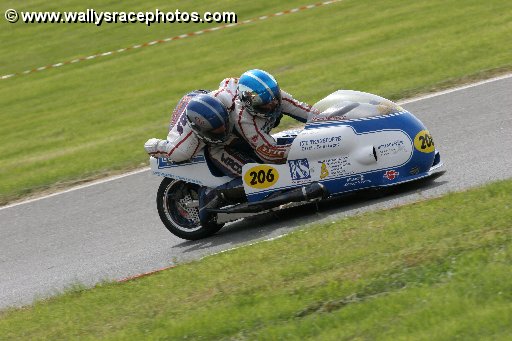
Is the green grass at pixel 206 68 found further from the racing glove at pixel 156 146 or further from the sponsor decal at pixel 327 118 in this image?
the sponsor decal at pixel 327 118

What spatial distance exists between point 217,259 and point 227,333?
5.94 ft

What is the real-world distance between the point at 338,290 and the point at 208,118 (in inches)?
125

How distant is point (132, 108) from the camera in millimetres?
16688

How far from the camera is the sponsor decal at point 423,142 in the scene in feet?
28.5

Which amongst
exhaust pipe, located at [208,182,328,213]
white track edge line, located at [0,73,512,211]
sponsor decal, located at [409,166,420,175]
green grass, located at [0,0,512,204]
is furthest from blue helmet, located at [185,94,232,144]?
green grass, located at [0,0,512,204]

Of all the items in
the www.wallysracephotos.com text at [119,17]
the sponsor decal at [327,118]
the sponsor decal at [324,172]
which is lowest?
the sponsor decal at [324,172]

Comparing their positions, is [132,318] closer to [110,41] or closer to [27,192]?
[27,192]

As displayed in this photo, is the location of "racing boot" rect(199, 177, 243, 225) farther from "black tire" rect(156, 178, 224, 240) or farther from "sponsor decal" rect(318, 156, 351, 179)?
"sponsor decal" rect(318, 156, 351, 179)

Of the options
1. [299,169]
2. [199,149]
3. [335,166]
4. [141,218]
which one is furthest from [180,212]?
[335,166]

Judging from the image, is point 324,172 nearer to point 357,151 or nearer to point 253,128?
point 357,151

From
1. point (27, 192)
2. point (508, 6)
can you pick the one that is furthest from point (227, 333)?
point (508, 6)

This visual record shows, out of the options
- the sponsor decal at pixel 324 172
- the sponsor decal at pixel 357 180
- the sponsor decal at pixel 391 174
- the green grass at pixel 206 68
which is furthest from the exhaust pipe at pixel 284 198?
the green grass at pixel 206 68

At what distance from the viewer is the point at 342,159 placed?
28.8 ft

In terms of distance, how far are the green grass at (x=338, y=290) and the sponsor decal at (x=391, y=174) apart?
89cm
